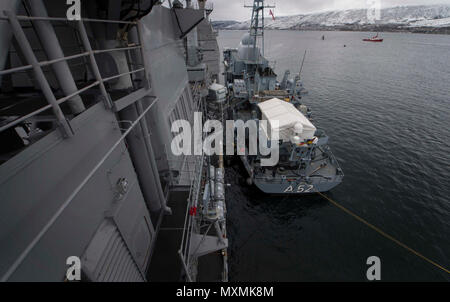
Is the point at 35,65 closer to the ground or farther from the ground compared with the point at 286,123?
farther from the ground

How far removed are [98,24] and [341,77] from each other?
6600 centimetres

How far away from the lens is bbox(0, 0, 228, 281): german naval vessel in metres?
2.81

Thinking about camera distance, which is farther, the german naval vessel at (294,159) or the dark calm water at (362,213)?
the german naval vessel at (294,159)

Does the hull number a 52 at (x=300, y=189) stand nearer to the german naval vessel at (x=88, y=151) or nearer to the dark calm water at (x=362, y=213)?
the dark calm water at (x=362, y=213)

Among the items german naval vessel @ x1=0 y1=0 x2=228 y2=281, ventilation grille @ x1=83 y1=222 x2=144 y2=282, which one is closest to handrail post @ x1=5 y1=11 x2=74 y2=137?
german naval vessel @ x1=0 y1=0 x2=228 y2=281

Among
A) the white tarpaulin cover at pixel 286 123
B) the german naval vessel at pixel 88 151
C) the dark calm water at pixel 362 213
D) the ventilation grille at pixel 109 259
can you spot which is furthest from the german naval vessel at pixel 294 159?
the ventilation grille at pixel 109 259

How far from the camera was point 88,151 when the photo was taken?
4098 mm

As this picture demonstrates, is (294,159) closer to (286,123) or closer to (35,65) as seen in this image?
(286,123)

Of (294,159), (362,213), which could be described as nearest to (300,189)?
(294,159)

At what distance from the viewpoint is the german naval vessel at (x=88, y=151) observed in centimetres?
281

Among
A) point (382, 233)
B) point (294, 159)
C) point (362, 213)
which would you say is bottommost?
point (382, 233)
